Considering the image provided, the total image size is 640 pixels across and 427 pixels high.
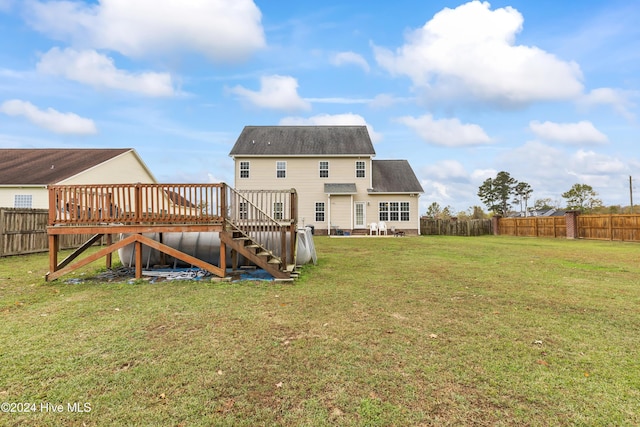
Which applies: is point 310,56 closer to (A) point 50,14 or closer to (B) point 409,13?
(B) point 409,13

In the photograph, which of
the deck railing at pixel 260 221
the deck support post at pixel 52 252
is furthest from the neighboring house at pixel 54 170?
the deck railing at pixel 260 221

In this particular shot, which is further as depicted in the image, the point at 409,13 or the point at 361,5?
the point at 409,13

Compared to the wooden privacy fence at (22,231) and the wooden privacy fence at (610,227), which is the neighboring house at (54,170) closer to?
the wooden privacy fence at (22,231)

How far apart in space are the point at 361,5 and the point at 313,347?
13846 mm

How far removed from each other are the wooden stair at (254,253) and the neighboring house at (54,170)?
50.1ft

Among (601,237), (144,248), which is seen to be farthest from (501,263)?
(601,237)

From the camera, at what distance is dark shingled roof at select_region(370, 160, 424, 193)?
2433 cm

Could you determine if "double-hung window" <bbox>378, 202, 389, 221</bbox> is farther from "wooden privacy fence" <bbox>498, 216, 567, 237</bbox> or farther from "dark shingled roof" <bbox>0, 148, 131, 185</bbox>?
"dark shingled roof" <bbox>0, 148, 131, 185</bbox>

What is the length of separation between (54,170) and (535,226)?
33535 millimetres

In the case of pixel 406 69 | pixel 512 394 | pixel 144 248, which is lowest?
pixel 512 394

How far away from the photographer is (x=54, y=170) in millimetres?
18672

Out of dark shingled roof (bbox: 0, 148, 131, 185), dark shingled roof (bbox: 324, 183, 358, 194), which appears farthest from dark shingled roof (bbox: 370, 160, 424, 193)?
dark shingled roof (bbox: 0, 148, 131, 185)

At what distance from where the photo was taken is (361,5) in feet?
41.2

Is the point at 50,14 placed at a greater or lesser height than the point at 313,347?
greater
